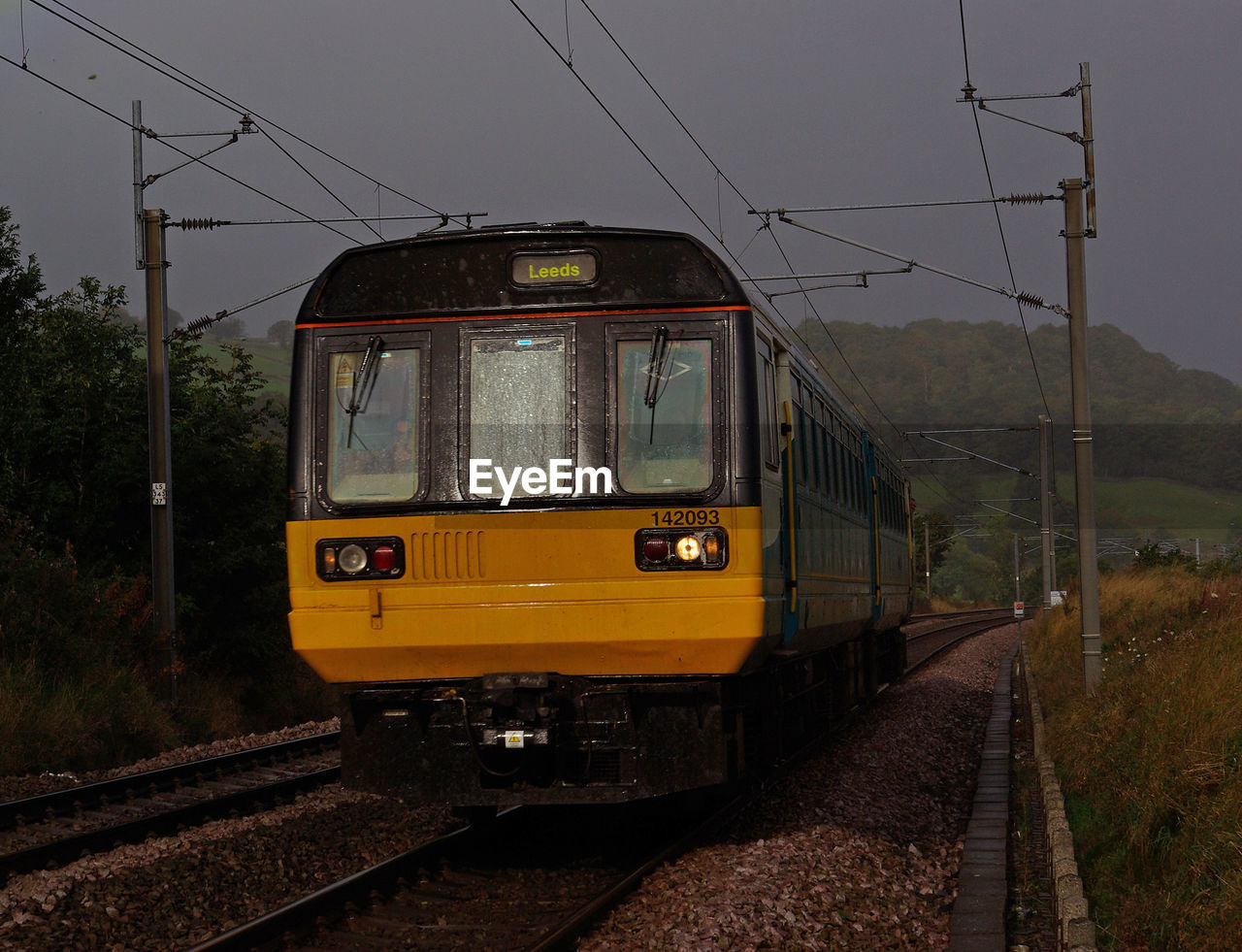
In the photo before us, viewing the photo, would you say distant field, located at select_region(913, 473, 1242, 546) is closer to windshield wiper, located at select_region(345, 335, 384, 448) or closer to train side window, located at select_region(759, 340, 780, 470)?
train side window, located at select_region(759, 340, 780, 470)

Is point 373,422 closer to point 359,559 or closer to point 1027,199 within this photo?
point 359,559

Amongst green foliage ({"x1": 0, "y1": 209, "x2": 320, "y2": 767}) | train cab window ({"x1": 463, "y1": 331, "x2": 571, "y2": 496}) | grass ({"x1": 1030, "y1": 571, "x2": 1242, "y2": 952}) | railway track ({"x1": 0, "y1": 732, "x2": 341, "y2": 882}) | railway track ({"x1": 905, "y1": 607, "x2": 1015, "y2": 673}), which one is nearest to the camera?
grass ({"x1": 1030, "y1": 571, "x2": 1242, "y2": 952})

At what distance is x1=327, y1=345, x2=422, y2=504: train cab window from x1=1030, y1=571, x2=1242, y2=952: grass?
4.14m

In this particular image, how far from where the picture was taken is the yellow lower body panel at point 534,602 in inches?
292

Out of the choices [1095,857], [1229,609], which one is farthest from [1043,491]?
[1095,857]

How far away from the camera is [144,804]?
10398 millimetres

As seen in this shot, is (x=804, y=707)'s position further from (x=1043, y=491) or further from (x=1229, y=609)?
(x=1043, y=491)

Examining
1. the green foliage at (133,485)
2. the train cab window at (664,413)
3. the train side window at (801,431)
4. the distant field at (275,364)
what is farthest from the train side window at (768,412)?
the distant field at (275,364)

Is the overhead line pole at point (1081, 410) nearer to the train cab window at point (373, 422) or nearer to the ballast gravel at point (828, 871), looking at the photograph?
the ballast gravel at point (828, 871)

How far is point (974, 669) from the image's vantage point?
26.5 metres

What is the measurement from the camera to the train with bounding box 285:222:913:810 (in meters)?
7.45

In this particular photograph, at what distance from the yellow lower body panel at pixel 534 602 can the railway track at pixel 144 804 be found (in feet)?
6.70

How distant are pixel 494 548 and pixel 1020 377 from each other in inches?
5420

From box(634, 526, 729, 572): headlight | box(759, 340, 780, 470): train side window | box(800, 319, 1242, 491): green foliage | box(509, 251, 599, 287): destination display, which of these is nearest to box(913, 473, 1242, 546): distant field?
box(800, 319, 1242, 491): green foliage
